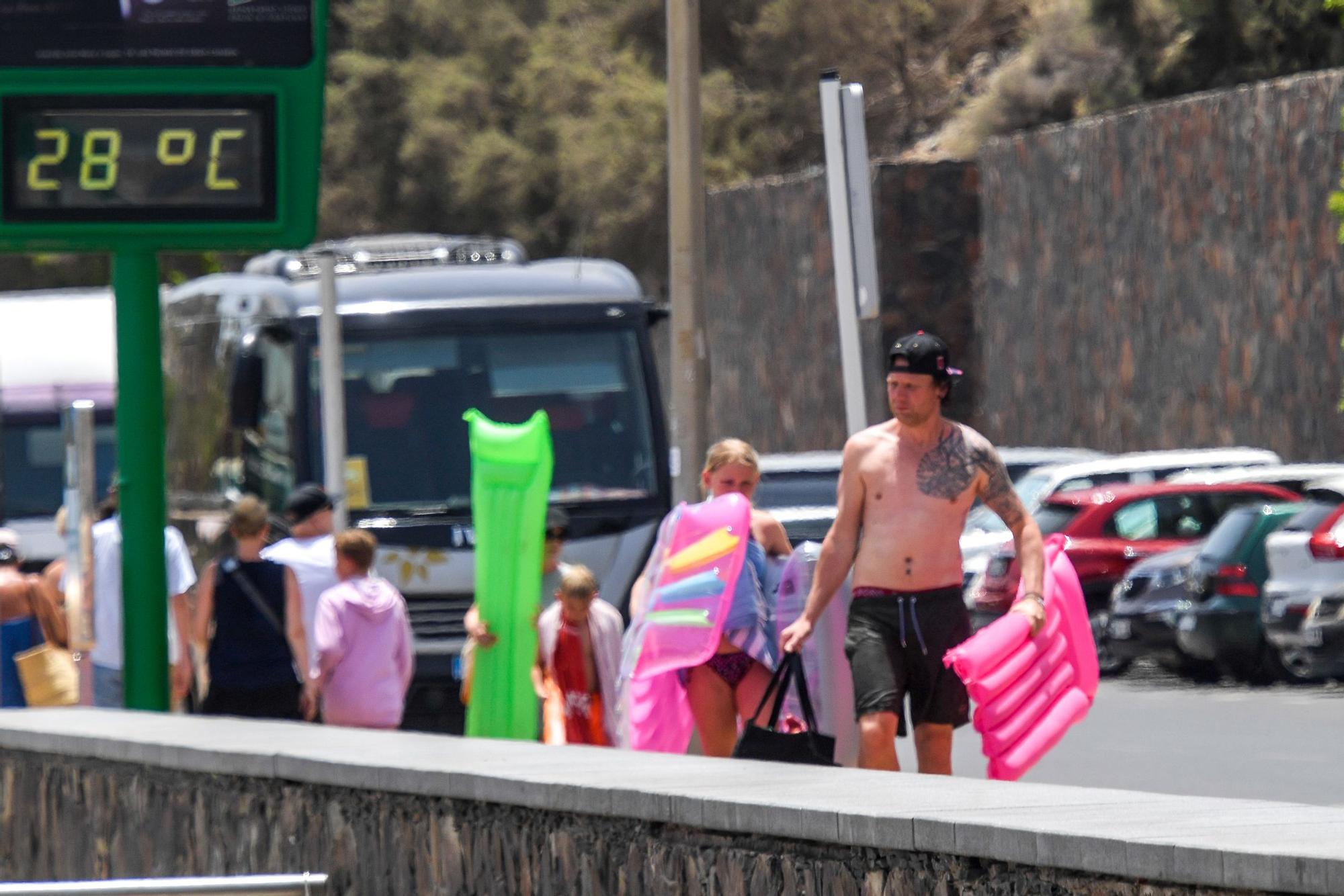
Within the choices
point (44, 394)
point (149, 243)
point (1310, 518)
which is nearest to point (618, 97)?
point (44, 394)

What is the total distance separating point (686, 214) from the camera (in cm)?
1866

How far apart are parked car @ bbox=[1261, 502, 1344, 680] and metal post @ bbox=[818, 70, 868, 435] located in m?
7.92

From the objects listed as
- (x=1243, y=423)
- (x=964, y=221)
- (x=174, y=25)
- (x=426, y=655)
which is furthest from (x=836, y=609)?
(x=964, y=221)

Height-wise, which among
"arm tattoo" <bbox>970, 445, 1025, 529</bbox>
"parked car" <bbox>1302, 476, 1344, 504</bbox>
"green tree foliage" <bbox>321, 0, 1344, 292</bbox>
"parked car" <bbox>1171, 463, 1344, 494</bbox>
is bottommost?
Result: "arm tattoo" <bbox>970, 445, 1025, 529</bbox>

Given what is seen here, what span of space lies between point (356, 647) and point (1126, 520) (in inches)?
484

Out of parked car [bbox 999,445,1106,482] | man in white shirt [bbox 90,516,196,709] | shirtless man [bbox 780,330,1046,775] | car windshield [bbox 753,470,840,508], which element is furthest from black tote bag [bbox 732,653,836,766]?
parked car [bbox 999,445,1106,482]

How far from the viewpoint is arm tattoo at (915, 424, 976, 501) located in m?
8.84

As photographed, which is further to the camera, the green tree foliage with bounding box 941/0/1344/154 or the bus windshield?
the green tree foliage with bounding box 941/0/1344/154

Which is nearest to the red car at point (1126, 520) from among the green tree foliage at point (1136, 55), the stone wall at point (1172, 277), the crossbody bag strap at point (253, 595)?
the stone wall at point (1172, 277)

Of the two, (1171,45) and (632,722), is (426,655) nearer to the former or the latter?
(632,722)

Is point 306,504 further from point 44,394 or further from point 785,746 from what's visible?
point 44,394

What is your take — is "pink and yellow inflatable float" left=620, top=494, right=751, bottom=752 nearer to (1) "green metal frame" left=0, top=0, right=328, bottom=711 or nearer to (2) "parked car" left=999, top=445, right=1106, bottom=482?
(1) "green metal frame" left=0, top=0, right=328, bottom=711

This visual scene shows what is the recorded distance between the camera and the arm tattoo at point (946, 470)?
348 inches

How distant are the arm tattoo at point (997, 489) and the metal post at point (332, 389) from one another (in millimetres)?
9156
